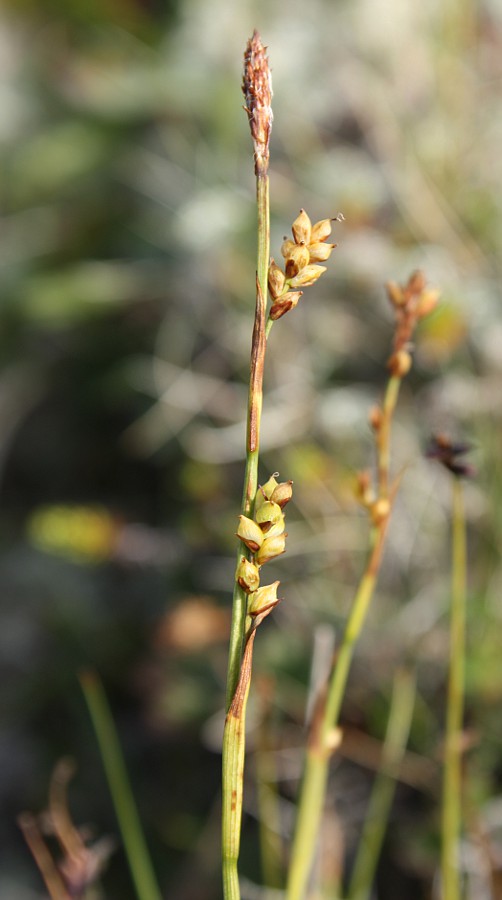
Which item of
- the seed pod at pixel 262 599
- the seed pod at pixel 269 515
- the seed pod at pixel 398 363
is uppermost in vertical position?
the seed pod at pixel 398 363

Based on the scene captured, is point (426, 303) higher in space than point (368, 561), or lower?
higher

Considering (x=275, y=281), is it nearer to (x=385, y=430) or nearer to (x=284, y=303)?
(x=284, y=303)

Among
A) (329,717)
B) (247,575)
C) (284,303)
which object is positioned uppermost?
(284,303)

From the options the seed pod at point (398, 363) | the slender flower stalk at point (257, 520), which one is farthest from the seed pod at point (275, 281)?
the seed pod at point (398, 363)

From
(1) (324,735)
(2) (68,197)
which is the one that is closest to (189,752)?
(1) (324,735)

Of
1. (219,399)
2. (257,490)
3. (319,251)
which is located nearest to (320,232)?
(319,251)

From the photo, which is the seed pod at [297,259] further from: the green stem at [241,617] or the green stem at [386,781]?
the green stem at [386,781]

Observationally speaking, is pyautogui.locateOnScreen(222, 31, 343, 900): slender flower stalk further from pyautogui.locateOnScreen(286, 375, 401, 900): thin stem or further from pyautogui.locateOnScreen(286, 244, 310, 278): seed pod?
pyautogui.locateOnScreen(286, 375, 401, 900): thin stem
